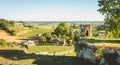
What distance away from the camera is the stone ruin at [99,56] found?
86.4 feet

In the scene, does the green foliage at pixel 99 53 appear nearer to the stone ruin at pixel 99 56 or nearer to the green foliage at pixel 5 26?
the stone ruin at pixel 99 56

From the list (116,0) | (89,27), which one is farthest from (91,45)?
(89,27)

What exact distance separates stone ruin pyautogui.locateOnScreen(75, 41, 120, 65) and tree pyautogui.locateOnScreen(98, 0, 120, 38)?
400 cm

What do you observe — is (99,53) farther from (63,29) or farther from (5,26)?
(5,26)

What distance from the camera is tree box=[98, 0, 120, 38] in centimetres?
3181

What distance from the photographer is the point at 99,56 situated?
90.2 ft

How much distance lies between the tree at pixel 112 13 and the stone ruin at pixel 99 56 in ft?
13.1

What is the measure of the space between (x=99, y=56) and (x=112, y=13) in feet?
23.0

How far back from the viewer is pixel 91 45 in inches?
1137

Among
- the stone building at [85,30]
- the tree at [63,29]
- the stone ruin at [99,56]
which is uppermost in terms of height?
the stone building at [85,30]

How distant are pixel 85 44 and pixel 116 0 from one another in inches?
254

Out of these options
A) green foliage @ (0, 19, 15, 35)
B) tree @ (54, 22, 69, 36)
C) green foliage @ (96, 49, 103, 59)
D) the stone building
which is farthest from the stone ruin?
green foliage @ (0, 19, 15, 35)

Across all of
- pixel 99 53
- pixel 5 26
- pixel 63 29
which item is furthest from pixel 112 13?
pixel 5 26

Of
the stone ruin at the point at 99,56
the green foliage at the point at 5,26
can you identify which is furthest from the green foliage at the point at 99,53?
the green foliage at the point at 5,26
